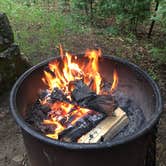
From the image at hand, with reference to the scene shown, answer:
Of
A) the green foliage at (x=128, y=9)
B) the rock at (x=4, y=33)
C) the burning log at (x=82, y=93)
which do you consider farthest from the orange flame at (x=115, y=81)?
the green foliage at (x=128, y=9)

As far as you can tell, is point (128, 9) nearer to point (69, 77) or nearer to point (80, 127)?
point (69, 77)

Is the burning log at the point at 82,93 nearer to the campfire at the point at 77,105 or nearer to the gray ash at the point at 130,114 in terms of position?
the campfire at the point at 77,105

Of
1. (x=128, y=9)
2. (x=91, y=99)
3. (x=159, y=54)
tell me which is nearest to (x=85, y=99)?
(x=91, y=99)

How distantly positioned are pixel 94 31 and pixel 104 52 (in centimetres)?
106

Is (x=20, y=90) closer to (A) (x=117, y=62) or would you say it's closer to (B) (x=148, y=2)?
(A) (x=117, y=62)

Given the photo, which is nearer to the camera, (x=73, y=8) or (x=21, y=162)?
(x=21, y=162)

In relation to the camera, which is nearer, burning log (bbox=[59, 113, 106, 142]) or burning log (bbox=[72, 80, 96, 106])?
burning log (bbox=[59, 113, 106, 142])

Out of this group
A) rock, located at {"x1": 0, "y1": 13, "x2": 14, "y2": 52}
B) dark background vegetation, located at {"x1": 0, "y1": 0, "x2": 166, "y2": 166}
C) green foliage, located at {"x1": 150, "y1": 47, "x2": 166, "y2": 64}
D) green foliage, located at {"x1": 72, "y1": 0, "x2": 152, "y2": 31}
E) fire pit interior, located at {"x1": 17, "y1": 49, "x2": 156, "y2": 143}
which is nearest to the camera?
fire pit interior, located at {"x1": 17, "y1": 49, "x2": 156, "y2": 143}

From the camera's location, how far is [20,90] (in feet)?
9.61

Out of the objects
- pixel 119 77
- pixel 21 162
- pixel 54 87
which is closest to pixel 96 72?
pixel 119 77

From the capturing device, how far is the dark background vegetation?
5168mm

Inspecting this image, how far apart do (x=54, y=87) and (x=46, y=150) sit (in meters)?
0.92

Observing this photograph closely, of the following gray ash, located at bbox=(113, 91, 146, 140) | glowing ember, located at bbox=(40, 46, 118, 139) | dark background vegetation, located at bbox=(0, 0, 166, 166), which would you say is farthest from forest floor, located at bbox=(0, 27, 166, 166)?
glowing ember, located at bbox=(40, 46, 118, 139)

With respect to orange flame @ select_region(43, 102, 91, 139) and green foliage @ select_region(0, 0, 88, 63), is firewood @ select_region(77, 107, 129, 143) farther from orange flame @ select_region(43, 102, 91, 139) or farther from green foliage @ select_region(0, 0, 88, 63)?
green foliage @ select_region(0, 0, 88, 63)
